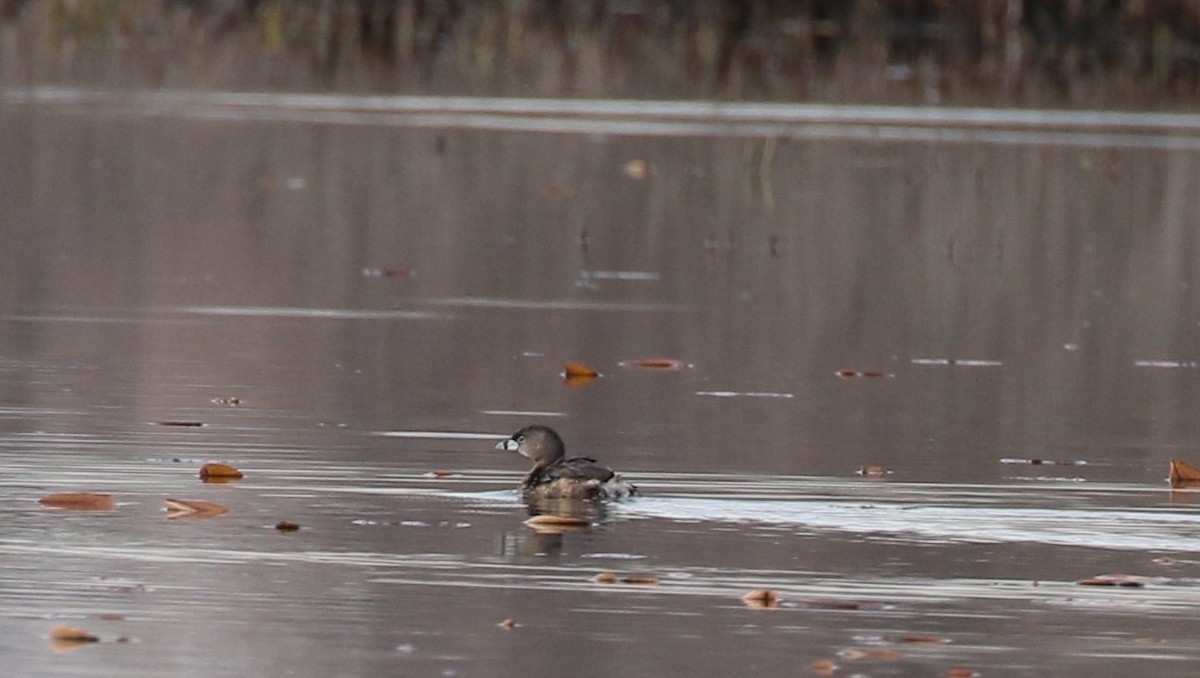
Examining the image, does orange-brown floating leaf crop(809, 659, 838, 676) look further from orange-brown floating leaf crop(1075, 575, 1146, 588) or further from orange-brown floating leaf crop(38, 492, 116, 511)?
orange-brown floating leaf crop(38, 492, 116, 511)

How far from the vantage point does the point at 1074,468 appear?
1096cm

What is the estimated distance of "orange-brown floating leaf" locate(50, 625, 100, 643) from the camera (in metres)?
7.52

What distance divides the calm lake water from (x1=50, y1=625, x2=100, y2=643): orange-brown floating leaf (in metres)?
0.10

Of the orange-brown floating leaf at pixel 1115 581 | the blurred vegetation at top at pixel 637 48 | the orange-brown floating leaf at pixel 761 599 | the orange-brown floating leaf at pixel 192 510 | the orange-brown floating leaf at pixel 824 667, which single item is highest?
the blurred vegetation at top at pixel 637 48

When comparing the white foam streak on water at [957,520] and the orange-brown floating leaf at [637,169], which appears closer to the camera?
the white foam streak on water at [957,520]

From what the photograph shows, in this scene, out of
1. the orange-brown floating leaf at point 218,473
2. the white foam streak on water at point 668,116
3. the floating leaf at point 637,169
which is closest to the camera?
the orange-brown floating leaf at point 218,473

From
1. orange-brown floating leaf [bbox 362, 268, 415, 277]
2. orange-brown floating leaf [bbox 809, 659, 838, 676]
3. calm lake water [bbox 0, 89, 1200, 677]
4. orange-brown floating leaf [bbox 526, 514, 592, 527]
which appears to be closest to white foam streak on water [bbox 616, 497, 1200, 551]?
calm lake water [bbox 0, 89, 1200, 677]

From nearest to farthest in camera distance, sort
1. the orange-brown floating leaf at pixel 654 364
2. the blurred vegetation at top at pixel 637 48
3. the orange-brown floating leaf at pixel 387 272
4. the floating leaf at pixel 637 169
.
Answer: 1. the orange-brown floating leaf at pixel 654 364
2. the orange-brown floating leaf at pixel 387 272
3. the floating leaf at pixel 637 169
4. the blurred vegetation at top at pixel 637 48

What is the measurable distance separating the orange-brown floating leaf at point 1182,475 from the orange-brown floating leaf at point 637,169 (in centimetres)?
1212

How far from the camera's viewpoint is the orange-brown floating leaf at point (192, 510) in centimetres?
939

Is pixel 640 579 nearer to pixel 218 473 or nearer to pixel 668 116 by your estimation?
pixel 218 473

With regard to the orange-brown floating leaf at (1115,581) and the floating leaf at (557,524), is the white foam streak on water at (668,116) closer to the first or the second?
the floating leaf at (557,524)

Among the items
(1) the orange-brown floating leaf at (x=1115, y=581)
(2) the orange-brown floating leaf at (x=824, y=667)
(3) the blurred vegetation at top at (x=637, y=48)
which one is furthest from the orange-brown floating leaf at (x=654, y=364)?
(3) the blurred vegetation at top at (x=637, y=48)

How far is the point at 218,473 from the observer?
33.0ft
